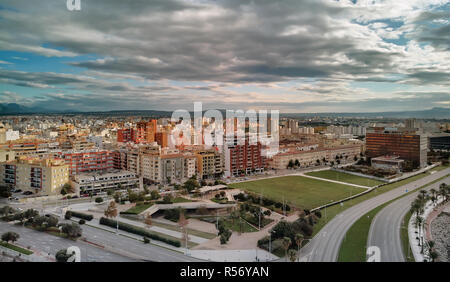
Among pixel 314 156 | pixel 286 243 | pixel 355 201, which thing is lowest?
pixel 355 201

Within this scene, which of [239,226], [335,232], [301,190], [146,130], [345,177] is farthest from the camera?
[146,130]

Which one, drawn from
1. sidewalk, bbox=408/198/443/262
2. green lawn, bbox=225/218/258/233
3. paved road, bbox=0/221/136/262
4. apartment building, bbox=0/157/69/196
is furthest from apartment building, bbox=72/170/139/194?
sidewalk, bbox=408/198/443/262

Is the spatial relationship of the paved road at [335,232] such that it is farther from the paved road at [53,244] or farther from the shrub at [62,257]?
the shrub at [62,257]

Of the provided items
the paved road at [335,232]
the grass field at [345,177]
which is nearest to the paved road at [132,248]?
the paved road at [335,232]

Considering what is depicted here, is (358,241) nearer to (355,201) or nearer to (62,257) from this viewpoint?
(355,201)

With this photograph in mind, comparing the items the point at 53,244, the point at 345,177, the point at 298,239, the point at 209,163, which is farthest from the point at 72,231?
the point at 345,177

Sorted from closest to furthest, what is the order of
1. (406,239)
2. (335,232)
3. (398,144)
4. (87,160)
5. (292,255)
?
(292,255)
(406,239)
(335,232)
(87,160)
(398,144)
